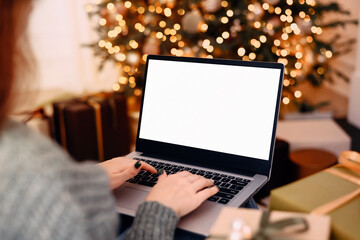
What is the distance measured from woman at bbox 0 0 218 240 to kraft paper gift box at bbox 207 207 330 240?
0.58 ft

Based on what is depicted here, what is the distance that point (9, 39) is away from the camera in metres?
0.50

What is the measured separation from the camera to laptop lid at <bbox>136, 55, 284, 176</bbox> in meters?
0.94

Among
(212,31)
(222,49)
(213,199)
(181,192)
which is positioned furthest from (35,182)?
(212,31)

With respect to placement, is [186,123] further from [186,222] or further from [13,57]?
[13,57]

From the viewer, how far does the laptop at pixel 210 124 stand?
3.03 ft

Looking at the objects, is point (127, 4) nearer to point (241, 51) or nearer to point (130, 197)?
point (241, 51)

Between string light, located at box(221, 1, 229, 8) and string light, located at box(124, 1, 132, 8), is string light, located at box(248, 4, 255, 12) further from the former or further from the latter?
string light, located at box(124, 1, 132, 8)

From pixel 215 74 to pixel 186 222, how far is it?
0.41 metres

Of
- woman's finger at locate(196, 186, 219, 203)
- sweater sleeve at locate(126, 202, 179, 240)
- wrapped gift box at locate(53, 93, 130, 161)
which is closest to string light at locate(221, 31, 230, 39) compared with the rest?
wrapped gift box at locate(53, 93, 130, 161)

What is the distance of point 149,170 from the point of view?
0.95m

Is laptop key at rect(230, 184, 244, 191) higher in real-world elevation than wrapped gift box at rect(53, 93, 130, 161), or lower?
higher

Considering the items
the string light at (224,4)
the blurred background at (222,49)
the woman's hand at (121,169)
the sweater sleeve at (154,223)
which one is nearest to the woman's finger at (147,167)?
the woman's hand at (121,169)

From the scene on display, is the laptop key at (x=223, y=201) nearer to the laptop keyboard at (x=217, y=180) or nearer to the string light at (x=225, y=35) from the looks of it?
the laptop keyboard at (x=217, y=180)

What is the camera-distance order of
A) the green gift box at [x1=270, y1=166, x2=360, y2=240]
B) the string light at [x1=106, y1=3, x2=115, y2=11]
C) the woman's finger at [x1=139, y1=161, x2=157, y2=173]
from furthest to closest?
1. the string light at [x1=106, y1=3, x2=115, y2=11]
2. the woman's finger at [x1=139, y1=161, x2=157, y2=173]
3. the green gift box at [x1=270, y1=166, x2=360, y2=240]
